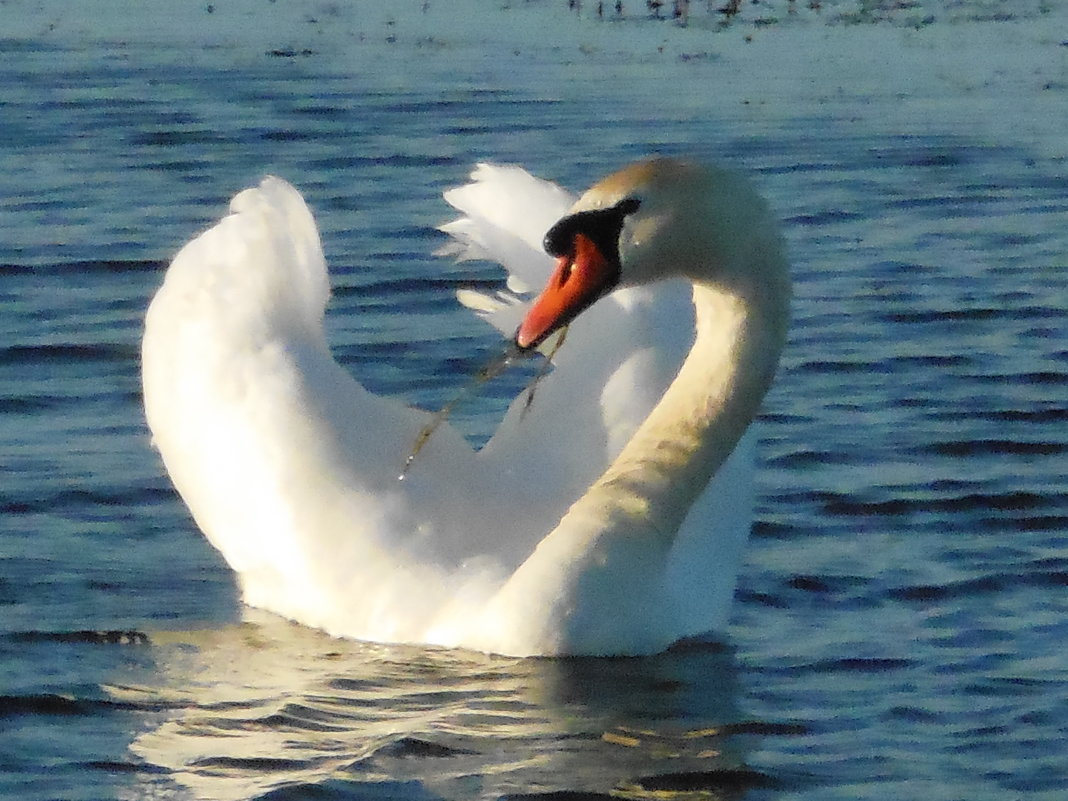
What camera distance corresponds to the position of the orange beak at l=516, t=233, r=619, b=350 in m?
6.32

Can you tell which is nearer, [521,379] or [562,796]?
[562,796]

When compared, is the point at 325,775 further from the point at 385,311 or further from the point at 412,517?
the point at 385,311

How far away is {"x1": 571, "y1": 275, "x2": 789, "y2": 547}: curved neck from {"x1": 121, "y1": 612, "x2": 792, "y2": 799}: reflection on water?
456 millimetres

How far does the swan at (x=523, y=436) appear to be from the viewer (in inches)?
264

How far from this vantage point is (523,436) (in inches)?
298

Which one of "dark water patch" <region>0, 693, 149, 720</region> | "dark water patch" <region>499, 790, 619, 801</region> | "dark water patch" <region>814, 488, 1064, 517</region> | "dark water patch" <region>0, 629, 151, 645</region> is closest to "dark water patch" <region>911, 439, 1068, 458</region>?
"dark water patch" <region>814, 488, 1064, 517</region>

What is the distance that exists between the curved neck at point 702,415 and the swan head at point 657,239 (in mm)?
100

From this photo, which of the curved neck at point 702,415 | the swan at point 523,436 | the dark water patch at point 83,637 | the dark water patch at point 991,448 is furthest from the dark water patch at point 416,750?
the dark water patch at point 991,448

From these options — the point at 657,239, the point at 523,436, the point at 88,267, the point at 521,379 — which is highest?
the point at 657,239

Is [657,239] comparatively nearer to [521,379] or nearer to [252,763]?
[252,763]

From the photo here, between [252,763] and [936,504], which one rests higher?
[936,504]

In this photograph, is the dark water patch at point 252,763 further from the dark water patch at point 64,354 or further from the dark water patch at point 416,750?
the dark water patch at point 64,354

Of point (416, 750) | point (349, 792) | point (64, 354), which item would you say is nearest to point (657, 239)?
point (416, 750)

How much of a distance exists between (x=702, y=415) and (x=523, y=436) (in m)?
0.79
